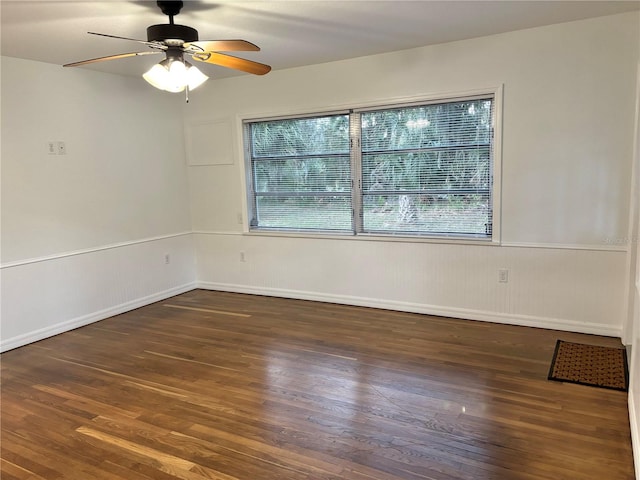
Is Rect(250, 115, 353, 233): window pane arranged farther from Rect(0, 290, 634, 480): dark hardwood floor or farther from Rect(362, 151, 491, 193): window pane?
Rect(0, 290, 634, 480): dark hardwood floor

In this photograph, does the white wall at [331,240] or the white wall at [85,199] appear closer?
the white wall at [331,240]

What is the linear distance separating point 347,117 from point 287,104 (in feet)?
2.20

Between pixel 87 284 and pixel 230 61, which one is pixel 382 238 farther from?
pixel 87 284

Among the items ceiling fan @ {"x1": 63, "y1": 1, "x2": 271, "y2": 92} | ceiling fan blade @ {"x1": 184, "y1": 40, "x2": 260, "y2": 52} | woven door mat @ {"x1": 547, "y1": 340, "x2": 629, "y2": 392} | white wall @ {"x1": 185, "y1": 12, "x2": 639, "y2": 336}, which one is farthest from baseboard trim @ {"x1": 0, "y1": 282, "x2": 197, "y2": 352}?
woven door mat @ {"x1": 547, "y1": 340, "x2": 629, "y2": 392}

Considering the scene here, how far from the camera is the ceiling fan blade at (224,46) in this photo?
98.7 inches

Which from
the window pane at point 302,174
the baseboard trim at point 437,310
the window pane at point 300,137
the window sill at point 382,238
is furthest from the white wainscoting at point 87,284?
the window pane at point 300,137

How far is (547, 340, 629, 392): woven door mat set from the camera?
2848 mm

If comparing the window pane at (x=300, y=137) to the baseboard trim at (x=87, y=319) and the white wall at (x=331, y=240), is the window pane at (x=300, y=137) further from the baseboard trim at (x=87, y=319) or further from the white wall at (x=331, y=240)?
the baseboard trim at (x=87, y=319)

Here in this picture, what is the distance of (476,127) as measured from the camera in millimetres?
3912

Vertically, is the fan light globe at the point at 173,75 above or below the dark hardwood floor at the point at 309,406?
above

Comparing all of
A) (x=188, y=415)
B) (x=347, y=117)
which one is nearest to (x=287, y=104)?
(x=347, y=117)

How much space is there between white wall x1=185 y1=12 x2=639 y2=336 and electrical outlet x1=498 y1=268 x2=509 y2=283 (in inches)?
1.6

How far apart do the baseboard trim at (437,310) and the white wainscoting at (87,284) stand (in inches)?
23.2

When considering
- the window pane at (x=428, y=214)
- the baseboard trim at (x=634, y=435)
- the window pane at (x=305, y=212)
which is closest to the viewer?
the baseboard trim at (x=634, y=435)
